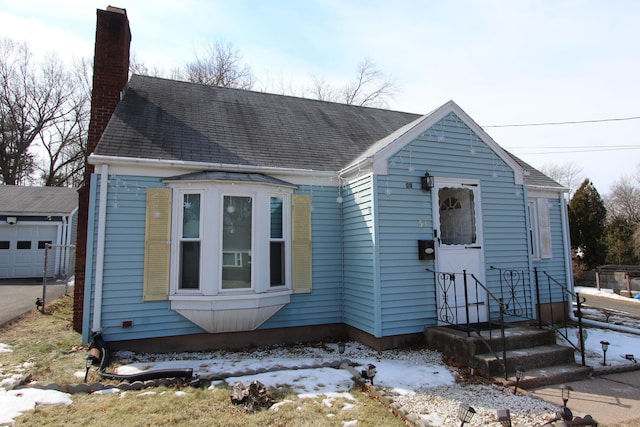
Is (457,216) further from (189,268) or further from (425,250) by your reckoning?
(189,268)

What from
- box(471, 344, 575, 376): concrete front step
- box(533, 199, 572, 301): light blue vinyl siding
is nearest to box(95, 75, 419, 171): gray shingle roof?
box(471, 344, 575, 376): concrete front step

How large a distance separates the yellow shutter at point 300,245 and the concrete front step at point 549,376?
3.55 meters

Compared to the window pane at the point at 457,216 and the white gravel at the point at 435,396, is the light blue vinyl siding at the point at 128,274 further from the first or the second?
the window pane at the point at 457,216

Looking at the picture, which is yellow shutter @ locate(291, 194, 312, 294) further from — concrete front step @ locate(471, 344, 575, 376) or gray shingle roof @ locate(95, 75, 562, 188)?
concrete front step @ locate(471, 344, 575, 376)

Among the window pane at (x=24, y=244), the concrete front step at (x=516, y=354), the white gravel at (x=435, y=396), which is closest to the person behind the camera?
the white gravel at (x=435, y=396)

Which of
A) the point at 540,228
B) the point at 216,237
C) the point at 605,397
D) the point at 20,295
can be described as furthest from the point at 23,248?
the point at 605,397

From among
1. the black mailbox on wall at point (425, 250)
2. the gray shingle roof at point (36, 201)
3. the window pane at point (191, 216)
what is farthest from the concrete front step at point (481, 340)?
the gray shingle roof at point (36, 201)

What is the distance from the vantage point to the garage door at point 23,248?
56.5 ft

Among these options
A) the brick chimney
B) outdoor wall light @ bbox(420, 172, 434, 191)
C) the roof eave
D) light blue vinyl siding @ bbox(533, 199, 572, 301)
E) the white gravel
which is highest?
the brick chimney

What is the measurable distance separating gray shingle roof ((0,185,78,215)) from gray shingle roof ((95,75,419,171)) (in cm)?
1158

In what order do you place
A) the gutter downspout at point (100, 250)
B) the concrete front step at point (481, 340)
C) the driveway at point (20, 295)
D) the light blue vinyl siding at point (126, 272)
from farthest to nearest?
the driveway at point (20, 295)
the light blue vinyl siding at point (126, 272)
the gutter downspout at point (100, 250)
the concrete front step at point (481, 340)

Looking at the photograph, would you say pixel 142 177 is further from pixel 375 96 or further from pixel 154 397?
pixel 375 96

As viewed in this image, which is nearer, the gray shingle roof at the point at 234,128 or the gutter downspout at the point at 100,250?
the gutter downspout at the point at 100,250

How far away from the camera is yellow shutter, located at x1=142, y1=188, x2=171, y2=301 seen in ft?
21.0
